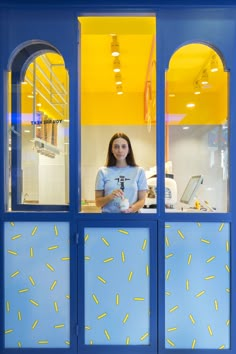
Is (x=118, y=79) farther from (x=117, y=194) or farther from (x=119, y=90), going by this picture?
(x=117, y=194)

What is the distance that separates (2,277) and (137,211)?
1248 mm

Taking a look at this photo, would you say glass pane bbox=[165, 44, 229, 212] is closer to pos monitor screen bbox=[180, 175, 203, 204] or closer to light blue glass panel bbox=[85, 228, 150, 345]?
pos monitor screen bbox=[180, 175, 203, 204]

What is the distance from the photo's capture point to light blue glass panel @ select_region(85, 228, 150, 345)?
3012mm

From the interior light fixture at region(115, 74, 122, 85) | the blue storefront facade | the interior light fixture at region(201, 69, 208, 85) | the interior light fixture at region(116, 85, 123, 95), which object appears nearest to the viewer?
the blue storefront facade

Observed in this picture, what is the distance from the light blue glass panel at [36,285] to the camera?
9.92 feet

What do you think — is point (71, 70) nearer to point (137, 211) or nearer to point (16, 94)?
point (16, 94)

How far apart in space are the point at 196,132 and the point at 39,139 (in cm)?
300

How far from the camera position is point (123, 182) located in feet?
10.3

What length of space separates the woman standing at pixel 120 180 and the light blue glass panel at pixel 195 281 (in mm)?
386

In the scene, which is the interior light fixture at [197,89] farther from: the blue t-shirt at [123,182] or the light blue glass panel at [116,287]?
the light blue glass panel at [116,287]

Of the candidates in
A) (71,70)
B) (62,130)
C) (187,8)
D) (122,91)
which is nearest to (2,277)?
(62,130)

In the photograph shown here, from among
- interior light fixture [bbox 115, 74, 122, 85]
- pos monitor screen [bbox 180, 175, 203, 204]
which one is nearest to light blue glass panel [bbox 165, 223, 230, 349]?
pos monitor screen [bbox 180, 175, 203, 204]

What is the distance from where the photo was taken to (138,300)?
3.02 meters

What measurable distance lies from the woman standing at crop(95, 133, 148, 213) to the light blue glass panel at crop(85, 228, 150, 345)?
228mm
